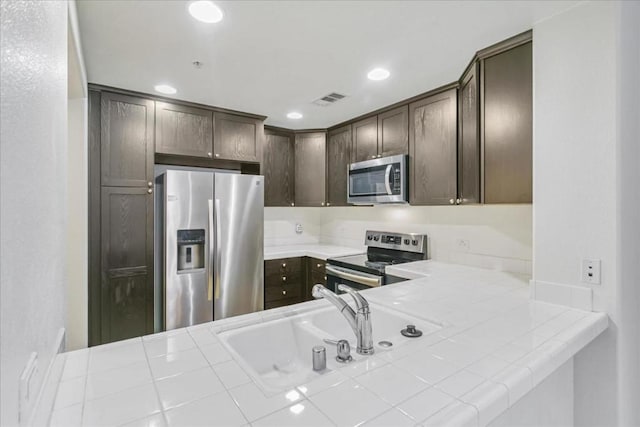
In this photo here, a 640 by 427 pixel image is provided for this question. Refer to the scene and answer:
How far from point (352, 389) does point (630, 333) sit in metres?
1.38

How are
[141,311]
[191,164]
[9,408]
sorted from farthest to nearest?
[191,164], [141,311], [9,408]

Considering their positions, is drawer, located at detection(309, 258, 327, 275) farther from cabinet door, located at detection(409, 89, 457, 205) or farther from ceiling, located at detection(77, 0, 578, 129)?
ceiling, located at detection(77, 0, 578, 129)

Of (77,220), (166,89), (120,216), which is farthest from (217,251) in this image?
(166,89)

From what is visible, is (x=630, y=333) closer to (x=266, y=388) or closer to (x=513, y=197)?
(x=513, y=197)

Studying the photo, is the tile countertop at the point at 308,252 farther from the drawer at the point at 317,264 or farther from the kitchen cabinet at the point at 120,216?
the kitchen cabinet at the point at 120,216

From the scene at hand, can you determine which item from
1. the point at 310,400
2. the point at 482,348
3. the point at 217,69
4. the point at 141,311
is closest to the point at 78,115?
the point at 217,69

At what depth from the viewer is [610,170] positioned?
133cm

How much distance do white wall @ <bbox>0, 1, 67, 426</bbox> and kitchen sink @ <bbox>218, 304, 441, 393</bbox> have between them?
1.98ft

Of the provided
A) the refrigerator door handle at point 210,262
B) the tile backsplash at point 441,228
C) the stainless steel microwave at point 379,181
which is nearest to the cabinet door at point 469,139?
the tile backsplash at point 441,228

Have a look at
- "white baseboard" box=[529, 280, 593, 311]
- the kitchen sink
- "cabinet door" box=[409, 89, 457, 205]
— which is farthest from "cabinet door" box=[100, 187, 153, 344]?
"white baseboard" box=[529, 280, 593, 311]

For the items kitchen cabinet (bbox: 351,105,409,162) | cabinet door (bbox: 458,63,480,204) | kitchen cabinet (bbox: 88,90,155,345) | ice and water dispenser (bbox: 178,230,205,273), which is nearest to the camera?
cabinet door (bbox: 458,63,480,204)

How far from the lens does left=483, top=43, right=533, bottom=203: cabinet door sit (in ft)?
5.44

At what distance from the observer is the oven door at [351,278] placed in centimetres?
258

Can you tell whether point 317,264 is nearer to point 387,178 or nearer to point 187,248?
point 387,178
